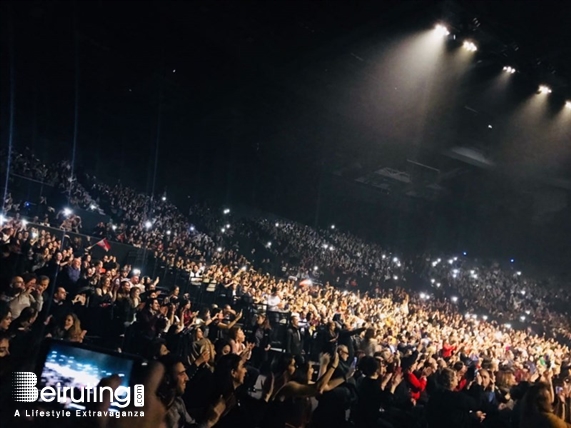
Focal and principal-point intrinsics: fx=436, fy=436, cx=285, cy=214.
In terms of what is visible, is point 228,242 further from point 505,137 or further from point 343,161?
point 505,137

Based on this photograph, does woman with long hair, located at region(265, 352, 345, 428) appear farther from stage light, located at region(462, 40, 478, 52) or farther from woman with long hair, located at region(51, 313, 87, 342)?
stage light, located at region(462, 40, 478, 52)

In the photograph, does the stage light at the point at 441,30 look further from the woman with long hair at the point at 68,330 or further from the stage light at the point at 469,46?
the woman with long hair at the point at 68,330

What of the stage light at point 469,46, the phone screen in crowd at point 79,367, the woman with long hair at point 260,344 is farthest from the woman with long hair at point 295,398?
the stage light at point 469,46

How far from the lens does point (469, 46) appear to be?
16.8 meters

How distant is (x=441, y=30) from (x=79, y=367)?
16.9m

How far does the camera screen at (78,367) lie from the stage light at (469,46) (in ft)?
57.2

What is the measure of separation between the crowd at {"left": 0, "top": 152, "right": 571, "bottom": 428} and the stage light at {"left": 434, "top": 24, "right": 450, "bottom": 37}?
34.8ft

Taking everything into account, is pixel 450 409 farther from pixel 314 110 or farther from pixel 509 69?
pixel 314 110

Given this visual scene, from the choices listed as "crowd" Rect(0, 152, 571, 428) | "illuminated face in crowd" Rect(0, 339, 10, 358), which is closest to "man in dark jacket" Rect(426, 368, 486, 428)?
"crowd" Rect(0, 152, 571, 428)

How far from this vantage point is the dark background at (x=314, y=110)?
16.0 meters

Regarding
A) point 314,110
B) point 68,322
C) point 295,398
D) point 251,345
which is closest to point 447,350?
point 251,345

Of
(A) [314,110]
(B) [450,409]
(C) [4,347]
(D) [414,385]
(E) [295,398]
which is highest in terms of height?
(A) [314,110]

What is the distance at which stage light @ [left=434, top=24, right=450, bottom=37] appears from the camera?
15884 mm

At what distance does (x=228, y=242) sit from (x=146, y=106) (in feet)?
30.7
